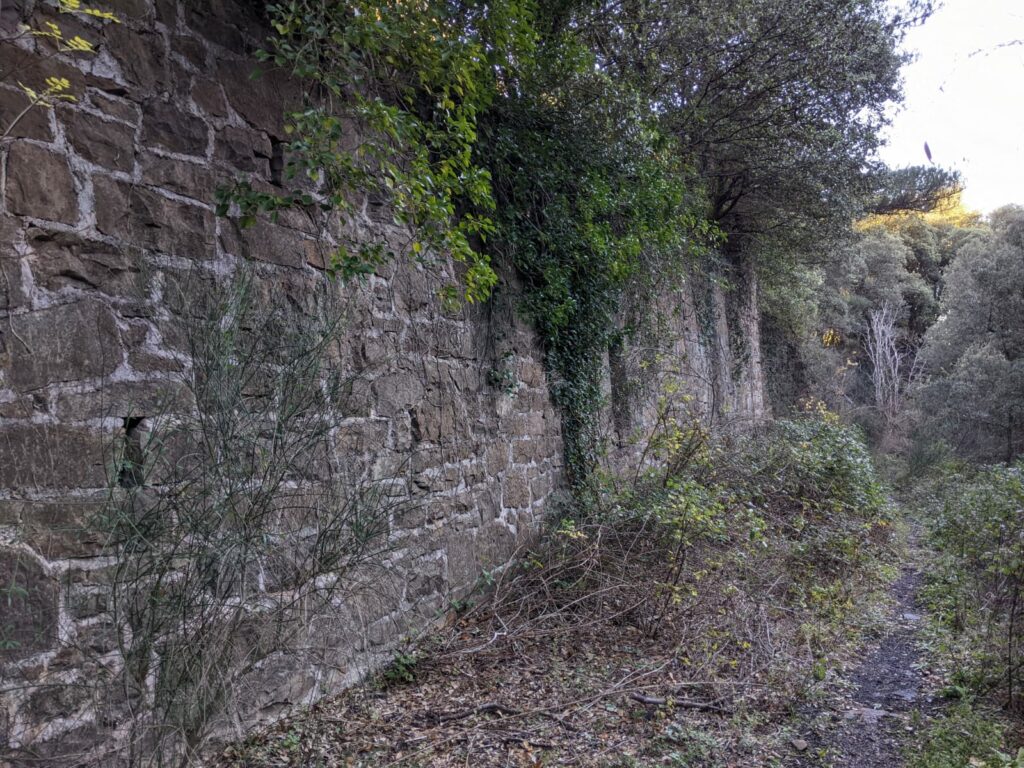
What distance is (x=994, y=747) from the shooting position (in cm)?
330

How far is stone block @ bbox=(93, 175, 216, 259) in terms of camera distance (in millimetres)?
2771

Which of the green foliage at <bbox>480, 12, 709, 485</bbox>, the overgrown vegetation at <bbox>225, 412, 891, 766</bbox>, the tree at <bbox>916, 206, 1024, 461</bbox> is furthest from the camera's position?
the tree at <bbox>916, 206, 1024, 461</bbox>

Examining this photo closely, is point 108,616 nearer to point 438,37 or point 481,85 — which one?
point 438,37

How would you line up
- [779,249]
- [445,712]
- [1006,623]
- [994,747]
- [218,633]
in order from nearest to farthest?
[218,633]
[994,747]
[445,712]
[1006,623]
[779,249]

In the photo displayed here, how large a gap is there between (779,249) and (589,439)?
7.78m

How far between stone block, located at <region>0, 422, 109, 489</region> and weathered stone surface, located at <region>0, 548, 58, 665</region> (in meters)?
0.23

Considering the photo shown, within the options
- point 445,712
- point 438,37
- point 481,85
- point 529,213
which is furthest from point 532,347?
point 445,712

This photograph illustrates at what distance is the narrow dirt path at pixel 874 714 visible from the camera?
348 cm

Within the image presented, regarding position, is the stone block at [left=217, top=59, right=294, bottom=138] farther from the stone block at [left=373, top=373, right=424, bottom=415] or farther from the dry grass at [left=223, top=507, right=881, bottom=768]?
the dry grass at [left=223, top=507, right=881, bottom=768]

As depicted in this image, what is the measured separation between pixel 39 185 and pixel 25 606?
1372 mm

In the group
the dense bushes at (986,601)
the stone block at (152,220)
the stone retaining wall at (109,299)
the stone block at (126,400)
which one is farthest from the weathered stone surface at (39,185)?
the dense bushes at (986,601)

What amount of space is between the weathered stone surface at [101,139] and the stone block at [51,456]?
976mm

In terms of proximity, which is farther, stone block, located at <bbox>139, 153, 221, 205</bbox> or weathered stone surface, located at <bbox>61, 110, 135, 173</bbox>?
stone block, located at <bbox>139, 153, 221, 205</bbox>

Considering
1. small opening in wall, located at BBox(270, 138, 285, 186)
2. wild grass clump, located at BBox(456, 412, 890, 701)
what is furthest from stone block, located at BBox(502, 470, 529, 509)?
small opening in wall, located at BBox(270, 138, 285, 186)
